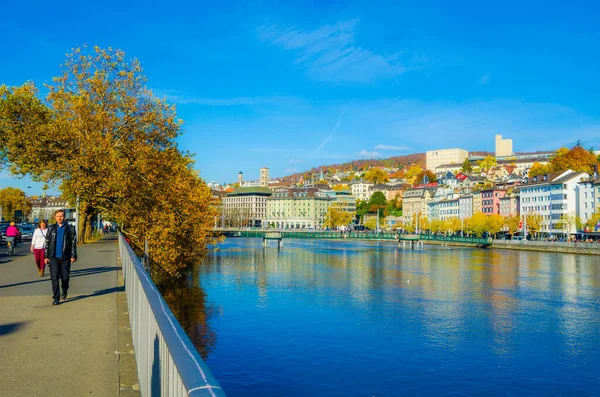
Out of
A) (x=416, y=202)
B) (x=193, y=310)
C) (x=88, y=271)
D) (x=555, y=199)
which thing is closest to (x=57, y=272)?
(x=88, y=271)

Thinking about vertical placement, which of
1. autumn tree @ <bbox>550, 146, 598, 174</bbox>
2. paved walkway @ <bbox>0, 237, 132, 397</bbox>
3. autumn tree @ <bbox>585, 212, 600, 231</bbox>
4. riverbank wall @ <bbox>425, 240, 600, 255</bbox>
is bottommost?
riverbank wall @ <bbox>425, 240, 600, 255</bbox>

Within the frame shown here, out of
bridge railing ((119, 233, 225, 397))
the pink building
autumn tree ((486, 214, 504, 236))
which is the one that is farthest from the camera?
the pink building

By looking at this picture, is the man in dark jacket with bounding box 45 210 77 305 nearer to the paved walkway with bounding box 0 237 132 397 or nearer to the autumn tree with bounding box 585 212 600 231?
the paved walkway with bounding box 0 237 132 397

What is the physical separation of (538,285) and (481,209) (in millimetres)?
97522

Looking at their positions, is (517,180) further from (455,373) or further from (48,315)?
(48,315)

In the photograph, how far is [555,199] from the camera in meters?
106

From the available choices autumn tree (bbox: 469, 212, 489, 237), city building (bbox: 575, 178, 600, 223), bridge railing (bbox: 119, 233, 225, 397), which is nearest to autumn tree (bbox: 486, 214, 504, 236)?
autumn tree (bbox: 469, 212, 489, 237)

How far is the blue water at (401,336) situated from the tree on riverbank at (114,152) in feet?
16.3

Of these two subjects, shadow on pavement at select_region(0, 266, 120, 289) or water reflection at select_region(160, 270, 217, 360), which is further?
water reflection at select_region(160, 270, 217, 360)

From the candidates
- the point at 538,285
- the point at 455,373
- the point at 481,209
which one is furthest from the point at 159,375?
the point at 481,209

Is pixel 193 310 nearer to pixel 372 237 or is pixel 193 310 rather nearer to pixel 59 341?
pixel 59 341

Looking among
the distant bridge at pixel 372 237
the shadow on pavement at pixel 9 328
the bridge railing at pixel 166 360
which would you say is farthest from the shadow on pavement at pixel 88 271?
the distant bridge at pixel 372 237

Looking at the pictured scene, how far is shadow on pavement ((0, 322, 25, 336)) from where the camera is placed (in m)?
9.45

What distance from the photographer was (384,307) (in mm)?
32219
